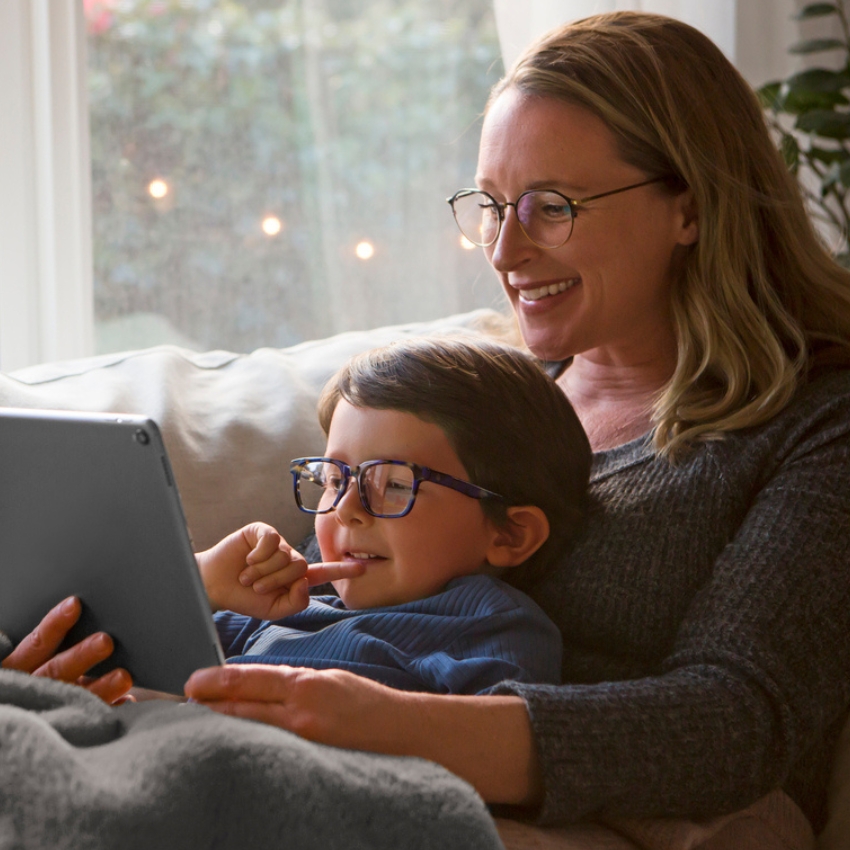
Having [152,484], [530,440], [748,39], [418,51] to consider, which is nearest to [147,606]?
[152,484]

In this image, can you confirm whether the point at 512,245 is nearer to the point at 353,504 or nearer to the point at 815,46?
the point at 353,504

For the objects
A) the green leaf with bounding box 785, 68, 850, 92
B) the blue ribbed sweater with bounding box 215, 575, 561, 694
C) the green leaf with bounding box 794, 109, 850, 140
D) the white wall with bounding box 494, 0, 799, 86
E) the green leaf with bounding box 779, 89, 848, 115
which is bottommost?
the blue ribbed sweater with bounding box 215, 575, 561, 694

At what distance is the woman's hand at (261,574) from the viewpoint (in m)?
1.20

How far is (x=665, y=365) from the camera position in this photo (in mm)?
1532

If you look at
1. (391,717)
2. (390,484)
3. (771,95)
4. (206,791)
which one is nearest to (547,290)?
(390,484)

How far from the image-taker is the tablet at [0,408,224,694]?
854 millimetres

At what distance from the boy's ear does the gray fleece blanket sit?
483 millimetres

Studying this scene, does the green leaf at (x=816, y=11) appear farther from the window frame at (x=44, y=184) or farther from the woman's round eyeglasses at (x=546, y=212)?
the window frame at (x=44, y=184)

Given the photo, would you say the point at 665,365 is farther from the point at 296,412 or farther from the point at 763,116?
the point at 296,412

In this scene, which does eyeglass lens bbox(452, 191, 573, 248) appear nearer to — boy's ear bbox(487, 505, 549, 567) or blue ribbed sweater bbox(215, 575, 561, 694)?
boy's ear bbox(487, 505, 549, 567)

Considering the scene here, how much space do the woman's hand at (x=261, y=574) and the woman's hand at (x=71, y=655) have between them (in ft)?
0.69

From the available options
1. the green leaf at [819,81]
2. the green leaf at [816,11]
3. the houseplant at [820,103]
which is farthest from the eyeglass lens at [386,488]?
the green leaf at [816,11]

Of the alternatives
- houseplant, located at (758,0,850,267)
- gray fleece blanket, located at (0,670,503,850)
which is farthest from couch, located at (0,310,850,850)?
houseplant, located at (758,0,850,267)

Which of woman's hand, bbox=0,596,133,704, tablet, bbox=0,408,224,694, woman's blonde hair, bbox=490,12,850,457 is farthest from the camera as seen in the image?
woman's blonde hair, bbox=490,12,850,457
